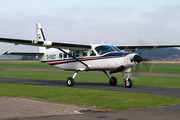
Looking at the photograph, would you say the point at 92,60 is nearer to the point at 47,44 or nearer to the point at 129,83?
the point at 129,83

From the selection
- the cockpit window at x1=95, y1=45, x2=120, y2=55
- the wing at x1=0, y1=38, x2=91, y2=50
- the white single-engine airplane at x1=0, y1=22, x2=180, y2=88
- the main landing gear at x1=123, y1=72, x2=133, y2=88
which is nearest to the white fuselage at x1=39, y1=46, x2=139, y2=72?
the white single-engine airplane at x1=0, y1=22, x2=180, y2=88

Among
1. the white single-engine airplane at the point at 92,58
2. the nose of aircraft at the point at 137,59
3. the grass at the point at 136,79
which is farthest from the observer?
the grass at the point at 136,79

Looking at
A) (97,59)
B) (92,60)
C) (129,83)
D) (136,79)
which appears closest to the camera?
(129,83)

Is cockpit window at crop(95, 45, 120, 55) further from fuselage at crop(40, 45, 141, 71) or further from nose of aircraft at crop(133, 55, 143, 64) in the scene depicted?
nose of aircraft at crop(133, 55, 143, 64)

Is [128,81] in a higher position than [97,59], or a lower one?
lower

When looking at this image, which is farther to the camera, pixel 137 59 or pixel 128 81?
pixel 128 81

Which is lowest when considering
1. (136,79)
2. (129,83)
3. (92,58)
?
(129,83)

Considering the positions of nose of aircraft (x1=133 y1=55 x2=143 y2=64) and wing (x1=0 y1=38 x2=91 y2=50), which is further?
wing (x1=0 y1=38 x2=91 y2=50)

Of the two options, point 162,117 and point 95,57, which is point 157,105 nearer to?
point 162,117

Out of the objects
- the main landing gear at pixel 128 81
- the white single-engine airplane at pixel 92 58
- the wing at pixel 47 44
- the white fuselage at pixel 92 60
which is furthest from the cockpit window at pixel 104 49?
the main landing gear at pixel 128 81

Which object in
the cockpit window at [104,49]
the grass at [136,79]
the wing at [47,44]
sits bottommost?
the grass at [136,79]

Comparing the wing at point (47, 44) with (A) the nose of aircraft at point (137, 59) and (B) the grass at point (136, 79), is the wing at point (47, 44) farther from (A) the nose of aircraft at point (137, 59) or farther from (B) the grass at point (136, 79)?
(B) the grass at point (136, 79)

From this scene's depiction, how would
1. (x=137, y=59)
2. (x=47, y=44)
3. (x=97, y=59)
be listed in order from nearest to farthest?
1. (x=137, y=59)
2. (x=47, y=44)
3. (x=97, y=59)

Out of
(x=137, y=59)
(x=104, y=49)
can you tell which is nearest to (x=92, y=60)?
(x=104, y=49)
